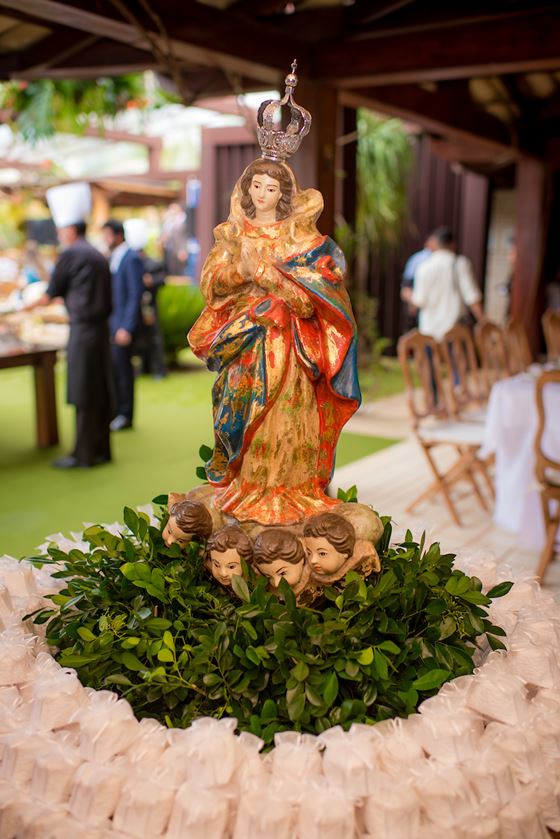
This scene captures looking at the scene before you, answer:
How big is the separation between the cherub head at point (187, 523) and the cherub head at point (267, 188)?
2.15 feet

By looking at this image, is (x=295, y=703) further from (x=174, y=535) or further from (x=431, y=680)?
(x=174, y=535)

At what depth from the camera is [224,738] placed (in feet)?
4.43

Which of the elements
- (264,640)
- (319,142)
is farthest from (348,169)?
(264,640)

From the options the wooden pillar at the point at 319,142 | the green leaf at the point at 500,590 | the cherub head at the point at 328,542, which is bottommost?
the green leaf at the point at 500,590

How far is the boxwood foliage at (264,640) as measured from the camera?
1.53 metres

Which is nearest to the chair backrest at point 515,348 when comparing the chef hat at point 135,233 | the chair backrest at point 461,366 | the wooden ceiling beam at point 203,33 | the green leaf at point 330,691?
the chair backrest at point 461,366

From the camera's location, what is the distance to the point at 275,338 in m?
1.74

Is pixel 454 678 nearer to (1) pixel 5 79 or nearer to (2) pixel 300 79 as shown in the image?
(2) pixel 300 79

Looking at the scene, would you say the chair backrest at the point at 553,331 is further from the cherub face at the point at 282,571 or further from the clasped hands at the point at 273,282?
the cherub face at the point at 282,571

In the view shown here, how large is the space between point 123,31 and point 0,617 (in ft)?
8.39

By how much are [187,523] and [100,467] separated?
310cm

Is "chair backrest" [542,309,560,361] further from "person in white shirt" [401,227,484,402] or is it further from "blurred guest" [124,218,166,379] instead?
"blurred guest" [124,218,166,379]

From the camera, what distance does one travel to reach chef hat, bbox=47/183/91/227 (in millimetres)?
4449

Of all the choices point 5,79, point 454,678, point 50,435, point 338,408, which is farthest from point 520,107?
point 454,678
